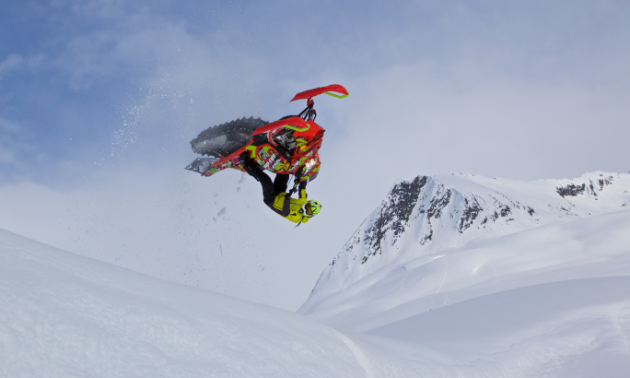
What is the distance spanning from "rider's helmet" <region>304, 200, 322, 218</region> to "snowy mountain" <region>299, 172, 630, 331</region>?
18319 mm

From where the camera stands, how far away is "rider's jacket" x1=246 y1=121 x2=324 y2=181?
6946 millimetres

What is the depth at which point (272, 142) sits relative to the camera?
7004 mm

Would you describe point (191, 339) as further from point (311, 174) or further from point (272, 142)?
point (311, 174)

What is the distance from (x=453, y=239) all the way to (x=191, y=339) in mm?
89200

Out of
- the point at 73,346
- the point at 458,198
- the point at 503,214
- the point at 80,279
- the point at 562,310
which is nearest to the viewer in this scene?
the point at 73,346

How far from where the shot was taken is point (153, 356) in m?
1.83

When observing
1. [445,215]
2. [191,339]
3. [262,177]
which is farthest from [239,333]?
[445,215]

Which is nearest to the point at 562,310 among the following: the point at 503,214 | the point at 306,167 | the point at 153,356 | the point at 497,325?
the point at 497,325

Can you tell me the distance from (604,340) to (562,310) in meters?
1.31

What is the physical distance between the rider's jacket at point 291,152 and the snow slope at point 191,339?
393cm

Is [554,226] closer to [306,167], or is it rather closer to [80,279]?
[306,167]

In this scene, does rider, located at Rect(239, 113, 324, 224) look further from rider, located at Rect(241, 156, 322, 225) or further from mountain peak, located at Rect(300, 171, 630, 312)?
mountain peak, located at Rect(300, 171, 630, 312)

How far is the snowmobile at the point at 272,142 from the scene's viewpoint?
22.1ft

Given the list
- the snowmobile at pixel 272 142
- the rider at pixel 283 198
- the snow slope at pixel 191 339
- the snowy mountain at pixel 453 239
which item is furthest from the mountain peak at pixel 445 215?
the snow slope at pixel 191 339
